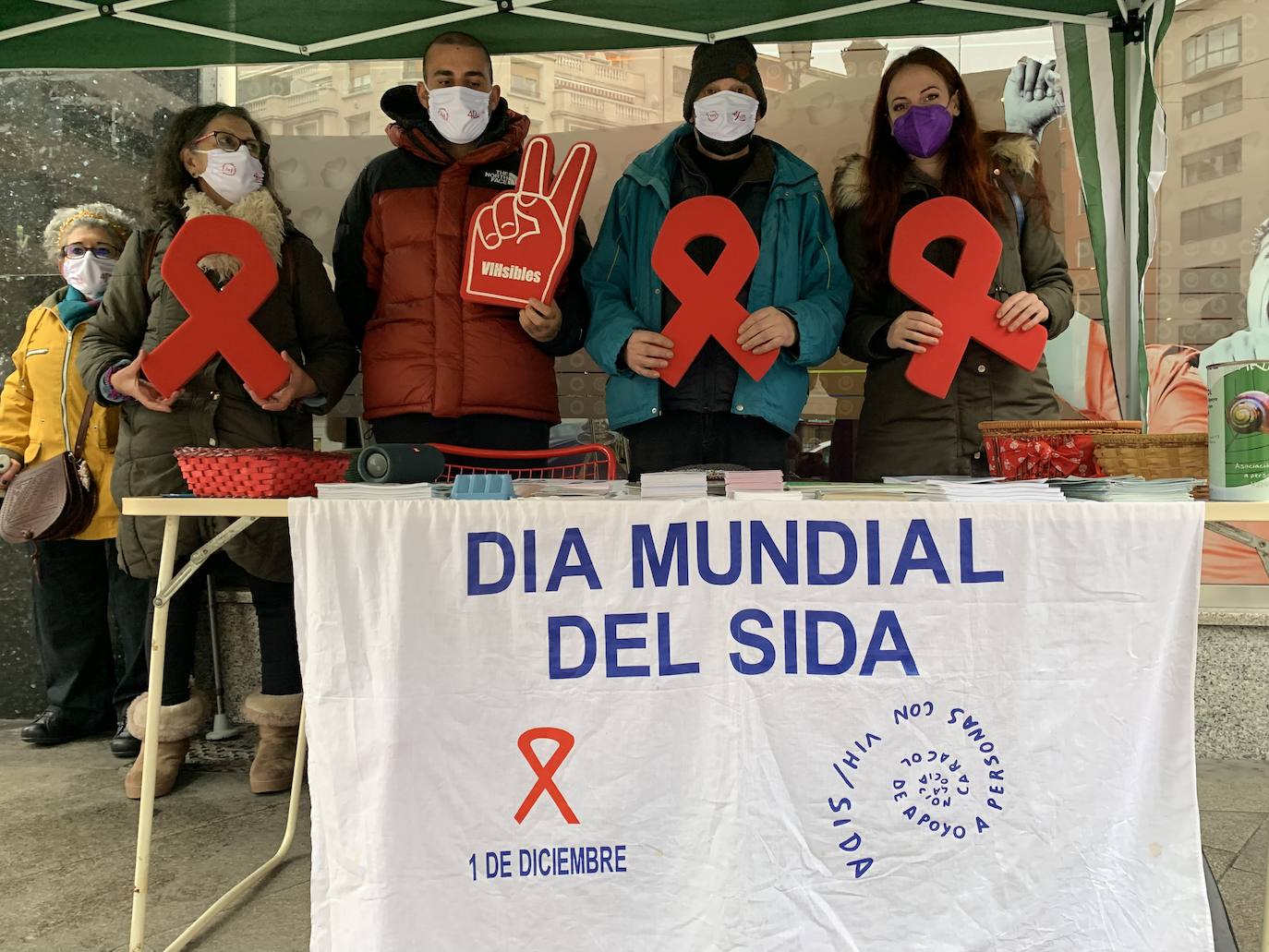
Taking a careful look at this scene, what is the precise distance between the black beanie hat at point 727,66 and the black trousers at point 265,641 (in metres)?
2.00

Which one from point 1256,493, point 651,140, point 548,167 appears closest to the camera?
point 1256,493

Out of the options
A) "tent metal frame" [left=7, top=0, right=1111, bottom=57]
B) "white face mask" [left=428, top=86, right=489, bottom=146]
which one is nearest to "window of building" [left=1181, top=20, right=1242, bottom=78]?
"tent metal frame" [left=7, top=0, right=1111, bottom=57]

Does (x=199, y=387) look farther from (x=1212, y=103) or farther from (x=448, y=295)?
(x=1212, y=103)

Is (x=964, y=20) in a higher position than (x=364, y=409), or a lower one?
higher

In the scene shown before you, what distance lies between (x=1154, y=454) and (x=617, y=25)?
2.14 metres

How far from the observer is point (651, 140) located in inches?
148

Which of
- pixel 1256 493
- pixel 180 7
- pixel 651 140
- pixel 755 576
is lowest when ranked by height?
pixel 755 576

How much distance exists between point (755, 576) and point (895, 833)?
58cm

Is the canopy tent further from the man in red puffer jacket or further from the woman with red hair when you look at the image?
the man in red puffer jacket

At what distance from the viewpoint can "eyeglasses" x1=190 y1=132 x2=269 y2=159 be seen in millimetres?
2869

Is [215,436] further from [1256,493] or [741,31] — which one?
[1256,493]

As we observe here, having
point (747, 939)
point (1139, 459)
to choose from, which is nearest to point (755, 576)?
point (747, 939)

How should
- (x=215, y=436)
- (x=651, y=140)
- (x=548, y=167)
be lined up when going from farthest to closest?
(x=651, y=140) → (x=215, y=436) → (x=548, y=167)

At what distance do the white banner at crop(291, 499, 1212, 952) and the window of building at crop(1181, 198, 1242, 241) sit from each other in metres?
2.23
